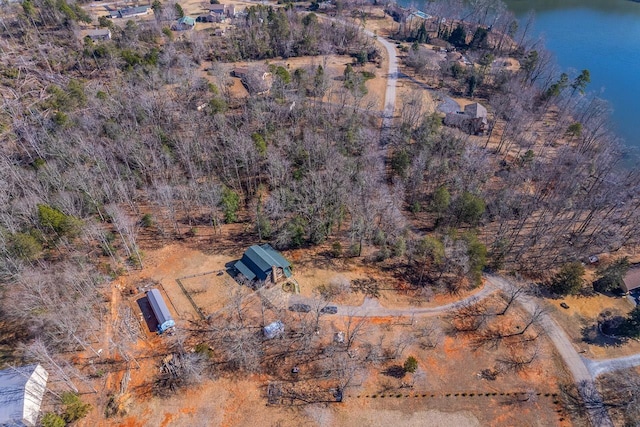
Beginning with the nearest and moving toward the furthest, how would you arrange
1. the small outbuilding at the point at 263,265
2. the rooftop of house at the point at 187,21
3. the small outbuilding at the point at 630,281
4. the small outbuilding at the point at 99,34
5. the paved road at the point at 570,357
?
the paved road at the point at 570,357
the small outbuilding at the point at 263,265
the small outbuilding at the point at 630,281
the small outbuilding at the point at 99,34
the rooftop of house at the point at 187,21

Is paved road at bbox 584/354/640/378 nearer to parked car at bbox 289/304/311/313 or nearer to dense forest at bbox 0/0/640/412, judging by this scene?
dense forest at bbox 0/0/640/412

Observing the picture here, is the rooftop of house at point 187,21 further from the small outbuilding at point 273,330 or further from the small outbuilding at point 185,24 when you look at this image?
the small outbuilding at point 273,330

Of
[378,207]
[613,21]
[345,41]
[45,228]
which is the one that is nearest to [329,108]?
[378,207]

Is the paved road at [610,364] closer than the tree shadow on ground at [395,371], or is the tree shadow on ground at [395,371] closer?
the tree shadow on ground at [395,371]

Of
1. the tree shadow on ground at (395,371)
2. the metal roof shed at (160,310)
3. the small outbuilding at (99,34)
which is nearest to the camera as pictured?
the tree shadow on ground at (395,371)

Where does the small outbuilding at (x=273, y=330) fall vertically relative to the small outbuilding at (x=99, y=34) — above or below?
below

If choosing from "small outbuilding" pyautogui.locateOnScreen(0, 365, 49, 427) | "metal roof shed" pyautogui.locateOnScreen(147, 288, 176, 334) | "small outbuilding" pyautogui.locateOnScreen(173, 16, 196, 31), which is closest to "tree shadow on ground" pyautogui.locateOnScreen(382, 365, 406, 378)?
"metal roof shed" pyautogui.locateOnScreen(147, 288, 176, 334)

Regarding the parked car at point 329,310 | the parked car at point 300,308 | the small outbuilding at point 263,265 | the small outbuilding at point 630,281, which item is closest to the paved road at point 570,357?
the small outbuilding at point 630,281
